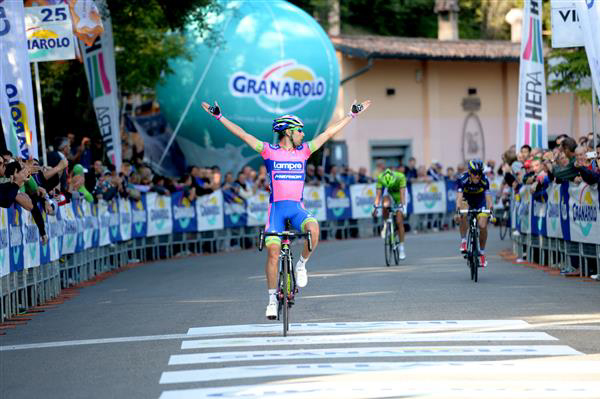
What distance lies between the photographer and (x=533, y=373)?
31.9 ft

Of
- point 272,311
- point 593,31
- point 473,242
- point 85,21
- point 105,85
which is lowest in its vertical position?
point 272,311

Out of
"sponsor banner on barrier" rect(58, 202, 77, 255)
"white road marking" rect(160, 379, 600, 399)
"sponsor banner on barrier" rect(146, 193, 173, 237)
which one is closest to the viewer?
"white road marking" rect(160, 379, 600, 399)

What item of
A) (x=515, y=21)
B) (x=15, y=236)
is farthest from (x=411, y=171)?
(x=15, y=236)

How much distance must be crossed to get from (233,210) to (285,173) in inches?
724

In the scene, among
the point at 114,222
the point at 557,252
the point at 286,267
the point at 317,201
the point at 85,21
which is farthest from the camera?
the point at 317,201

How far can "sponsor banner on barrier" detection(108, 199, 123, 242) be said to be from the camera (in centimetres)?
2450

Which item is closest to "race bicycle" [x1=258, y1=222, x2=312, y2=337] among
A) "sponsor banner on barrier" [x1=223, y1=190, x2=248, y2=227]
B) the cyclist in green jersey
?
the cyclist in green jersey

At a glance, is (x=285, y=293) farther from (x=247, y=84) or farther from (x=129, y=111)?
(x=129, y=111)

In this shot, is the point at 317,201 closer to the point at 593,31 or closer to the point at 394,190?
the point at 394,190

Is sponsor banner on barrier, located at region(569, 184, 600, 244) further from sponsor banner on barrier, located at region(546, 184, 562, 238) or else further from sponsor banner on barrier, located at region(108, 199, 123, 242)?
sponsor banner on barrier, located at region(108, 199, 123, 242)

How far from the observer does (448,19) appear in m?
54.5

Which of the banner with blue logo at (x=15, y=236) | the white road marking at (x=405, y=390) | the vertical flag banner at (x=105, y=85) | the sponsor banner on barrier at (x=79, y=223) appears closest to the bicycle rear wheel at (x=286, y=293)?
the white road marking at (x=405, y=390)

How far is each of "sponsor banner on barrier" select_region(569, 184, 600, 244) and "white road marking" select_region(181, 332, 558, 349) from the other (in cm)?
656

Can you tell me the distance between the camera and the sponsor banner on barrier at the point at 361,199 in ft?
120
